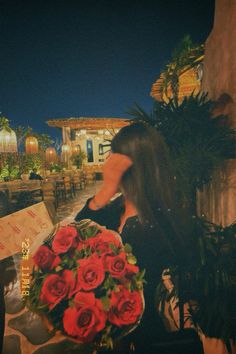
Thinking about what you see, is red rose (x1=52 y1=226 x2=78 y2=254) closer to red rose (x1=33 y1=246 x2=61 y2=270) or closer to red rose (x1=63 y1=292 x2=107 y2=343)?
red rose (x1=33 y1=246 x2=61 y2=270)

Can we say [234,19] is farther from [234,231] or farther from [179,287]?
[179,287]

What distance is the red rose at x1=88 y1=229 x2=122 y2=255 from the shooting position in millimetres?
1071

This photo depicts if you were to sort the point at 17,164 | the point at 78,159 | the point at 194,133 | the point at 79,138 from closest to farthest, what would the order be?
the point at 194,133 → the point at 17,164 → the point at 78,159 → the point at 79,138

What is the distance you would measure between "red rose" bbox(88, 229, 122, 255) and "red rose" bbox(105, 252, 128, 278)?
4 centimetres

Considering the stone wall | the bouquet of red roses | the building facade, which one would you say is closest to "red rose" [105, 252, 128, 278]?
the bouquet of red roses

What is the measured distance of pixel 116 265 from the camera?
1.06 m

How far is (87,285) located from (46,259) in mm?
229

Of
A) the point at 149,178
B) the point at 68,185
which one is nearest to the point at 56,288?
the point at 149,178

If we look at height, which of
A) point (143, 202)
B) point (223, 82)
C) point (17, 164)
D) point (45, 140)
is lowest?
point (143, 202)

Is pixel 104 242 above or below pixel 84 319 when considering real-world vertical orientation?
above

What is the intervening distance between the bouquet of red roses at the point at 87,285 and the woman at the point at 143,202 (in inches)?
4.0

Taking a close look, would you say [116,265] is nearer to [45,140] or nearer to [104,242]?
[104,242]

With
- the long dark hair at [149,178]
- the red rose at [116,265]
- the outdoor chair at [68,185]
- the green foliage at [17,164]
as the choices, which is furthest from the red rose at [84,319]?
the outdoor chair at [68,185]

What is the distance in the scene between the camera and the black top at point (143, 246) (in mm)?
1163
